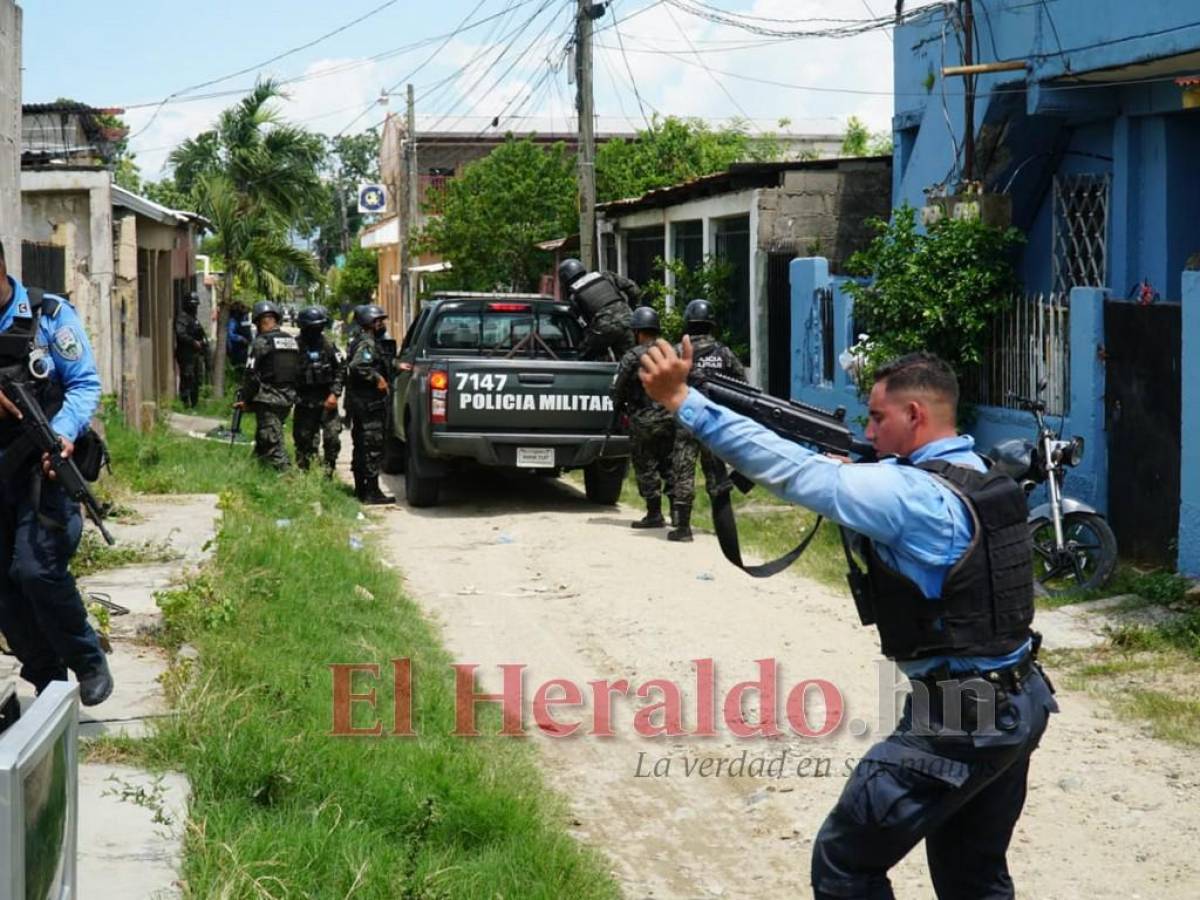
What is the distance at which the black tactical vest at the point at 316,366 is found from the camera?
561 inches

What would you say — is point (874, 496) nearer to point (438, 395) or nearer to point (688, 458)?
point (688, 458)

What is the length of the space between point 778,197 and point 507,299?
519 centimetres

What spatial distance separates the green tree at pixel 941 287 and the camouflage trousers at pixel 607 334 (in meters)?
2.06

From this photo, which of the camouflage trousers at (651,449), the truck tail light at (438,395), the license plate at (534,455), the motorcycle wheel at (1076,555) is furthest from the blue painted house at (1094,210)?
the truck tail light at (438,395)

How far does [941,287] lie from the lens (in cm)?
1296

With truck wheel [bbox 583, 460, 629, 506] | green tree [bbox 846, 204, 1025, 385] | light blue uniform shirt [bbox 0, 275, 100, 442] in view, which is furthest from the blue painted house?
light blue uniform shirt [bbox 0, 275, 100, 442]

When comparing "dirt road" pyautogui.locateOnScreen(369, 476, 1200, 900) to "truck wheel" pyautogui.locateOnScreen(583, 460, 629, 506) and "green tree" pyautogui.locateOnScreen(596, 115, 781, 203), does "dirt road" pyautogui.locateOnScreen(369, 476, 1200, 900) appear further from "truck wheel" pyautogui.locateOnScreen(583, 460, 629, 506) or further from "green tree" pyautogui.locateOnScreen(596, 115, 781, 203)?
"green tree" pyautogui.locateOnScreen(596, 115, 781, 203)

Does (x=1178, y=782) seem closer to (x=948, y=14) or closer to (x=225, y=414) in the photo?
(x=948, y=14)

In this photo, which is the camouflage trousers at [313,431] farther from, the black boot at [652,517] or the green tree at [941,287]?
the green tree at [941,287]

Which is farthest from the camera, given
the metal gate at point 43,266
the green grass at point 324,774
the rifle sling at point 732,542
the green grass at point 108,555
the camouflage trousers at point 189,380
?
the camouflage trousers at point 189,380

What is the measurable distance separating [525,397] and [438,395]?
71 centimetres

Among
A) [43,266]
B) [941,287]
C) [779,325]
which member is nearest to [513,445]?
[941,287]

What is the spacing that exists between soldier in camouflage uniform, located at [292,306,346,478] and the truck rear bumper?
1735 mm

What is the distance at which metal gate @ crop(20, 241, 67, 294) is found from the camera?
12820 millimetres
